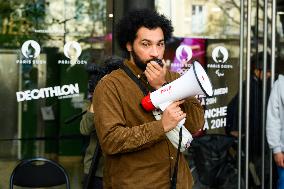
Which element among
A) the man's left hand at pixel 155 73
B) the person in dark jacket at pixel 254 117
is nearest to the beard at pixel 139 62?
the man's left hand at pixel 155 73

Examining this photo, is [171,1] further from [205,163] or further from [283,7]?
[205,163]

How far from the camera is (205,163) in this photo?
5.82 metres

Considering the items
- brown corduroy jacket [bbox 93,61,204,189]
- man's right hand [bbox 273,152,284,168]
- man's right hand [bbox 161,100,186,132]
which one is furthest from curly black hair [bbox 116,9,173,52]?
man's right hand [bbox 273,152,284,168]

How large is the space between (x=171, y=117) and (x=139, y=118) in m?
0.22

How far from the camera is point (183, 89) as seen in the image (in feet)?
8.34

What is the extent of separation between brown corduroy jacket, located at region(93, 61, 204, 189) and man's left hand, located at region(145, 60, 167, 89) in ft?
0.34

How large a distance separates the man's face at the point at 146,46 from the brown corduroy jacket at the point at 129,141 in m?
0.06

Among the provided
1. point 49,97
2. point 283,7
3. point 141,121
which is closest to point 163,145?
point 141,121

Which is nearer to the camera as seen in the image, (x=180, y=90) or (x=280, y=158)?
(x=180, y=90)

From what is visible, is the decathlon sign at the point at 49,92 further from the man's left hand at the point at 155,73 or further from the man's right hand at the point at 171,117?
the man's right hand at the point at 171,117

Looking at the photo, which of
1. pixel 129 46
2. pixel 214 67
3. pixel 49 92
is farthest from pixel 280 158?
pixel 129 46

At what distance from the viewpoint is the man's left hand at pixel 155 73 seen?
2629 mm

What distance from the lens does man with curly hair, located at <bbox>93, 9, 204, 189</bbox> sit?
8.42 ft

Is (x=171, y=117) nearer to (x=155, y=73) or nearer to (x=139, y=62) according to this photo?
(x=155, y=73)
